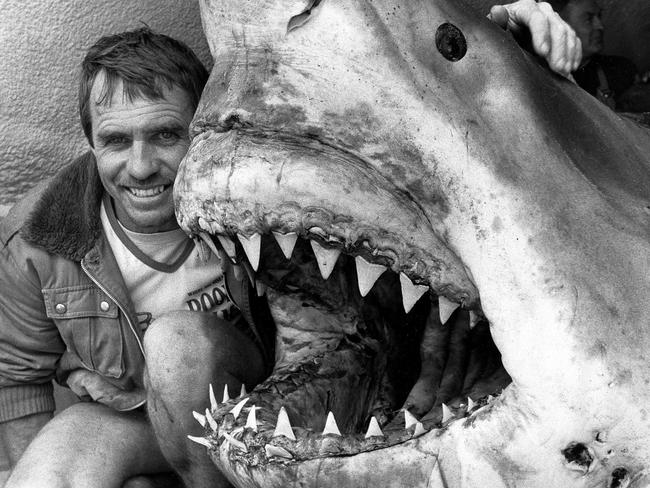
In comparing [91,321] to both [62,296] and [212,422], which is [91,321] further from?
[212,422]

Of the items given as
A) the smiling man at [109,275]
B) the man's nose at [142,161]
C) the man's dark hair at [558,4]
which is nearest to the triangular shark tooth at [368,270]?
the smiling man at [109,275]

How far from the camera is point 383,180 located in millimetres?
1859

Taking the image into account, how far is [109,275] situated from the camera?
2.86 meters

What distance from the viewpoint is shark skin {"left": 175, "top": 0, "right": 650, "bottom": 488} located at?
174 cm

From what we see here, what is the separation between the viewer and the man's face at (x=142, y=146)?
9.16 feet

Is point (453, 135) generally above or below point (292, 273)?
above

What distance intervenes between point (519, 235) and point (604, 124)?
1.65ft

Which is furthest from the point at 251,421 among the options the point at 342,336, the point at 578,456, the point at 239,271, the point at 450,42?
the point at 450,42

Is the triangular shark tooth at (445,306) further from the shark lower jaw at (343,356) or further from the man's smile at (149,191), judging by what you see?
the man's smile at (149,191)

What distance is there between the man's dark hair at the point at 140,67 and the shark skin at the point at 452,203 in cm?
85

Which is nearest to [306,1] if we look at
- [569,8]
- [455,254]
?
[455,254]

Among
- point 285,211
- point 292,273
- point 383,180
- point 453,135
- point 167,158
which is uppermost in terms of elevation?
point 453,135

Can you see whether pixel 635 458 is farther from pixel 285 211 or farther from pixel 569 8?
pixel 569 8

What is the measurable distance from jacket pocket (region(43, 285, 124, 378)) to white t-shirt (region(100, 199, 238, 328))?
0.08 m
